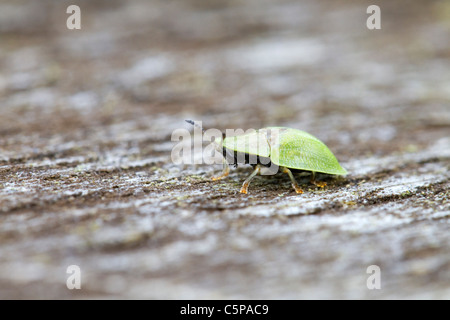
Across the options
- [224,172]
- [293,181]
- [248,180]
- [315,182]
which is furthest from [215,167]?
[315,182]

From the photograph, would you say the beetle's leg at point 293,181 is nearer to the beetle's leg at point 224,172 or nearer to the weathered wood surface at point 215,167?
the weathered wood surface at point 215,167

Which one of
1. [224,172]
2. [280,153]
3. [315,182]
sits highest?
[280,153]

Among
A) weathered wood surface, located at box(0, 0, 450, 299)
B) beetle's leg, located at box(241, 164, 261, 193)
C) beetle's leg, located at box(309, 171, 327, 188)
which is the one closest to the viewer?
weathered wood surface, located at box(0, 0, 450, 299)

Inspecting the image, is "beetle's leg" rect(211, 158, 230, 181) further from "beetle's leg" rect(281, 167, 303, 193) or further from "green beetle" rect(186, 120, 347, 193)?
"beetle's leg" rect(281, 167, 303, 193)

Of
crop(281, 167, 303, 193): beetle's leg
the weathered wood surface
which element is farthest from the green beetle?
the weathered wood surface


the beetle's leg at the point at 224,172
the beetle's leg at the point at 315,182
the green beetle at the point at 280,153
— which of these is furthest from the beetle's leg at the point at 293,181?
the beetle's leg at the point at 224,172

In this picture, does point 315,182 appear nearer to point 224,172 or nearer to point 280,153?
point 280,153
